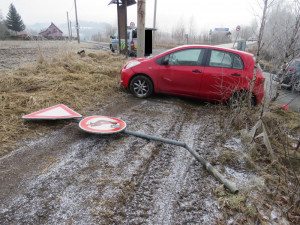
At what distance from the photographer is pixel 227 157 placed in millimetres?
3113

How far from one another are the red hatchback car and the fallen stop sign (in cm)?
206

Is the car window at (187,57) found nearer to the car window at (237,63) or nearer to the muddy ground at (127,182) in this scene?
the car window at (237,63)

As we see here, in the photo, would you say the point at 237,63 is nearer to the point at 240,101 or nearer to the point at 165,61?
the point at 240,101

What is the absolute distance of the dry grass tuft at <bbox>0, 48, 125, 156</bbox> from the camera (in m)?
3.55

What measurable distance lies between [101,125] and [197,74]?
285cm

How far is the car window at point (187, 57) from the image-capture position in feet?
16.9

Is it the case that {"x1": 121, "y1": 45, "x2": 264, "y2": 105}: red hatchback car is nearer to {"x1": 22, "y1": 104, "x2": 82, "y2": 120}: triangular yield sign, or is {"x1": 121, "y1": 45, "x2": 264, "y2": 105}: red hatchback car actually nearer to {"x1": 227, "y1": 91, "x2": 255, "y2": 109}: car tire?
{"x1": 227, "y1": 91, "x2": 255, "y2": 109}: car tire

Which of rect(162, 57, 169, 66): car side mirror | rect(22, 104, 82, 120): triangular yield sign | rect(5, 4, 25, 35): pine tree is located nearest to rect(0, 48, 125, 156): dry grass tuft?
rect(22, 104, 82, 120): triangular yield sign

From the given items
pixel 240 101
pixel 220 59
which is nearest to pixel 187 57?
pixel 220 59

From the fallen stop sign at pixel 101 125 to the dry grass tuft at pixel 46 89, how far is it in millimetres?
917

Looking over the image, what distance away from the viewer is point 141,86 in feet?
18.6

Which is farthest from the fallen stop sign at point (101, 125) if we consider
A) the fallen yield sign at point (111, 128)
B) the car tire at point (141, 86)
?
the car tire at point (141, 86)

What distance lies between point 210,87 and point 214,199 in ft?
11.0

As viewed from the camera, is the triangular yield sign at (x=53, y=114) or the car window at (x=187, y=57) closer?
the triangular yield sign at (x=53, y=114)
